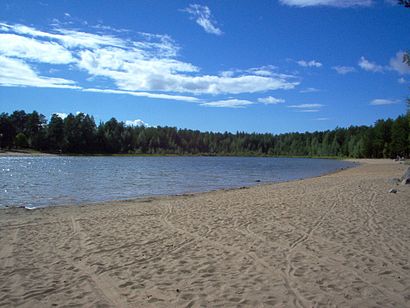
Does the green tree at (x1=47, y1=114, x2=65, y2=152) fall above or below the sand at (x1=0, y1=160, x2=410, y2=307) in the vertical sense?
above

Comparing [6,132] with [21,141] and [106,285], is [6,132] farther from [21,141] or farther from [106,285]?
[106,285]

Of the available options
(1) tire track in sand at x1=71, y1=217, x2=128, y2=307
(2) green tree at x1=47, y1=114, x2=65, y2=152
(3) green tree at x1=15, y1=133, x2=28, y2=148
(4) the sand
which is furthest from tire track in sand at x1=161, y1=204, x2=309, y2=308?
(3) green tree at x1=15, y1=133, x2=28, y2=148

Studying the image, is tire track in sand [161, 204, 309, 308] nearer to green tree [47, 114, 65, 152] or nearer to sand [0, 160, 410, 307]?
sand [0, 160, 410, 307]

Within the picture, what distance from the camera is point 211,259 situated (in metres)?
8.64

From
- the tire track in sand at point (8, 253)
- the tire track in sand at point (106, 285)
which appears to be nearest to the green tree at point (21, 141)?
the tire track in sand at point (8, 253)

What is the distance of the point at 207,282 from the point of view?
7.09 metres

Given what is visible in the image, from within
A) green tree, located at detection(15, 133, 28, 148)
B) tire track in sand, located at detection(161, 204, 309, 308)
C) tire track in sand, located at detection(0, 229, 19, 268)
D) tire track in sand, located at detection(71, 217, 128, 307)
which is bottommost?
tire track in sand, located at detection(0, 229, 19, 268)

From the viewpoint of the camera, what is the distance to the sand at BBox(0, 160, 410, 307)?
643 centimetres

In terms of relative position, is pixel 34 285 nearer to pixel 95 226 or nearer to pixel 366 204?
pixel 95 226

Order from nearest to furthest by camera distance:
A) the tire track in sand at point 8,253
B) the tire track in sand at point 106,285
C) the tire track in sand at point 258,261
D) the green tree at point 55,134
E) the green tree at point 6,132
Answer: the tire track in sand at point 258,261 < the tire track in sand at point 106,285 < the tire track in sand at point 8,253 < the green tree at point 6,132 < the green tree at point 55,134

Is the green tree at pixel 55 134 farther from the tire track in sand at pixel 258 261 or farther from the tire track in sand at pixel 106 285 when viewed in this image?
the tire track in sand at pixel 106 285

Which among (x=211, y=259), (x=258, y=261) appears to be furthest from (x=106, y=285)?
(x=258, y=261)

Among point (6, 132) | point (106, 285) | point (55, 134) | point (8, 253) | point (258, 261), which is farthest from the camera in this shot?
point (55, 134)

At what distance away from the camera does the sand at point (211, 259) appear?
6.43 metres
